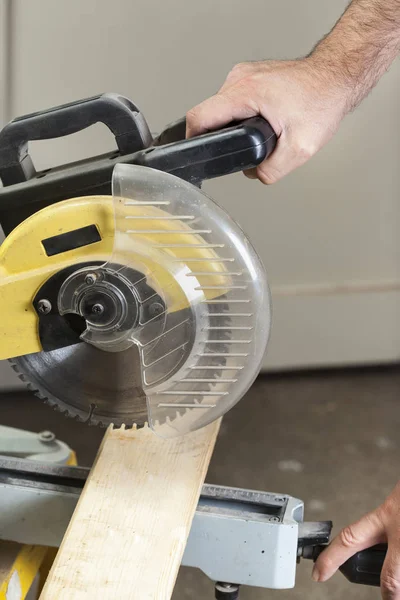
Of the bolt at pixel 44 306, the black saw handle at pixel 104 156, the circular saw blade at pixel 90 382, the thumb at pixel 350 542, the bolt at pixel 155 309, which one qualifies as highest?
the black saw handle at pixel 104 156

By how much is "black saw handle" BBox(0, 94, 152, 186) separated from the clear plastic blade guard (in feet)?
0.29

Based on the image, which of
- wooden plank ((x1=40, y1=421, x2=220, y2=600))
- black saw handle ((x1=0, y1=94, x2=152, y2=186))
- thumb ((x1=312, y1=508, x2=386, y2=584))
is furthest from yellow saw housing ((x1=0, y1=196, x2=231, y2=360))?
thumb ((x1=312, y1=508, x2=386, y2=584))

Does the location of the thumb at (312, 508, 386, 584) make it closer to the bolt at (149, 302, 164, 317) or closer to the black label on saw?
the bolt at (149, 302, 164, 317)

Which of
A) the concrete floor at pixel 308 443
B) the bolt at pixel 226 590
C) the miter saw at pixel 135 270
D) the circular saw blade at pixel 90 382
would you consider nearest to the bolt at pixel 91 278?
the miter saw at pixel 135 270

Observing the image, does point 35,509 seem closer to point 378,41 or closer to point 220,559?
point 220,559

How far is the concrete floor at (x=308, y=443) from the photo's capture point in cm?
203

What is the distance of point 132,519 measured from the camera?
0.90 meters

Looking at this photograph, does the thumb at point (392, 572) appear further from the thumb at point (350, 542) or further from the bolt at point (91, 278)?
the bolt at point (91, 278)

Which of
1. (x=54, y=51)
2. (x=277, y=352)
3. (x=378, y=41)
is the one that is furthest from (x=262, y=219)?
(x=378, y=41)

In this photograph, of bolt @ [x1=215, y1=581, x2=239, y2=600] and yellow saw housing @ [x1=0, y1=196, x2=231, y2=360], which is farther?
bolt @ [x1=215, y1=581, x2=239, y2=600]

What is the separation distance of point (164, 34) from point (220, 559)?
1594mm

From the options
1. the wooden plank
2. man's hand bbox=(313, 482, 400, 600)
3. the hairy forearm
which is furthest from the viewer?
the hairy forearm

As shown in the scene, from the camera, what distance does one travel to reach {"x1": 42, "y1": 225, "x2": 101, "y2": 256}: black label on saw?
2.86 feet

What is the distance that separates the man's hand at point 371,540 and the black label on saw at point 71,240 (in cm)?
48
